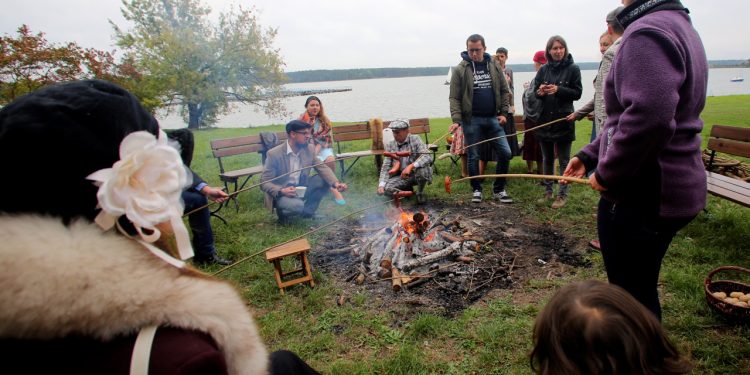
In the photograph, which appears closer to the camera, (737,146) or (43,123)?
(43,123)

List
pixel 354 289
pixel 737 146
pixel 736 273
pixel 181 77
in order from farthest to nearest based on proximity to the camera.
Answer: pixel 181 77
pixel 737 146
pixel 354 289
pixel 736 273

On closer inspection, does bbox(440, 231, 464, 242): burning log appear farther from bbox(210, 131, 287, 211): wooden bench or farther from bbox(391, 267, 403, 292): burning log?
bbox(210, 131, 287, 211): wooden bench

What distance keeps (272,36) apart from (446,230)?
25.2 metres

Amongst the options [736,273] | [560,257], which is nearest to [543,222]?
[560,257]

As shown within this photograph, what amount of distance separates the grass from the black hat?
240cm

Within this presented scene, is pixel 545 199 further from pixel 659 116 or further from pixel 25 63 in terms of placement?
pixel 25 63

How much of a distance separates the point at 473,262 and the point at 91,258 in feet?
12.4

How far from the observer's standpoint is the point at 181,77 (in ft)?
76.2

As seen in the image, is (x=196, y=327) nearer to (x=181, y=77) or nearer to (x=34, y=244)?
(x=34, y=244)

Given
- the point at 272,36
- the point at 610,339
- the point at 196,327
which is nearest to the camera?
the point at 196,327

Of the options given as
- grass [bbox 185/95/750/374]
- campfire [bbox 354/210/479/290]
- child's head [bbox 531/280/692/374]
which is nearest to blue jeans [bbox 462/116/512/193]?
grass [bbox 185/95/750/374]

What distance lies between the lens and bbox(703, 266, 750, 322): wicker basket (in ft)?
9.25

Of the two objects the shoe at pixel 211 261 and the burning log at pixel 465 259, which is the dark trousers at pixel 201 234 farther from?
the burning log at pixel 465 259

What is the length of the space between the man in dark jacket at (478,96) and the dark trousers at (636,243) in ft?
13.1
